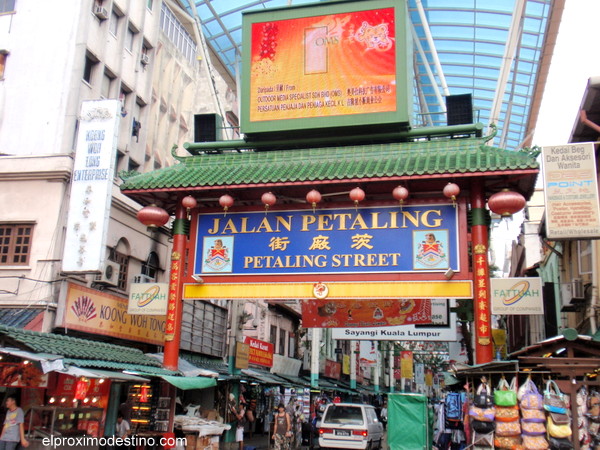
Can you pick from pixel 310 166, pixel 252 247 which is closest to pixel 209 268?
pixel 252 247

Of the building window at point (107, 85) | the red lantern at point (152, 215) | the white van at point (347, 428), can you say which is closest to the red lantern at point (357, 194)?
the red lantern at point (152, 215)

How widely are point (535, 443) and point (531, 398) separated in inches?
33.8

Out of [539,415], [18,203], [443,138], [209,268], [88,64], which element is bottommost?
[539,415]

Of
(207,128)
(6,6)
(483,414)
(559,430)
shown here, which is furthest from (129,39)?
(559,430)

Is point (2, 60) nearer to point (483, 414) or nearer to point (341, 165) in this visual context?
point (341, 165)

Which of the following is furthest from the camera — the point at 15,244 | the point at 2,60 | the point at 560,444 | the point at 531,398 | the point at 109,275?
the point at 2,60

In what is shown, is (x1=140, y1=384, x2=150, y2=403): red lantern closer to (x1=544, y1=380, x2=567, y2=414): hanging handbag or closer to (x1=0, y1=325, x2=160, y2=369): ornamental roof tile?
(x1=0, y1=325, x2=160, y2=369): ornamental roof tile

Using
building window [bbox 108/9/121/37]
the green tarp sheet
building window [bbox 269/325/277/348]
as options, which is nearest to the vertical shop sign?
the green tarp sheet

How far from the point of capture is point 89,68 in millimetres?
22625

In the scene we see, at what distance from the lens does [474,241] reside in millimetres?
16141

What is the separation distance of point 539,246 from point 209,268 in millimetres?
22724

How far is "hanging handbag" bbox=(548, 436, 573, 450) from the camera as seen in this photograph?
12031 mm

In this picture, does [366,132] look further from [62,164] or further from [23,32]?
[23,32]

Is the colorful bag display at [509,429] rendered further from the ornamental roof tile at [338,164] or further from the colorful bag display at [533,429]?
the ornamental roof tile at [338,164]
